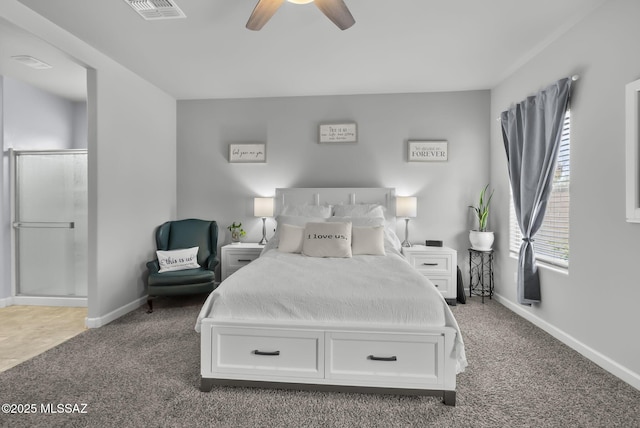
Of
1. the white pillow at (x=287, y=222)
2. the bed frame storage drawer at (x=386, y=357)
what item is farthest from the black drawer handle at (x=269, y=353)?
the white pillow at (x=287, y=222)

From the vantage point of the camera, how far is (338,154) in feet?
15.2

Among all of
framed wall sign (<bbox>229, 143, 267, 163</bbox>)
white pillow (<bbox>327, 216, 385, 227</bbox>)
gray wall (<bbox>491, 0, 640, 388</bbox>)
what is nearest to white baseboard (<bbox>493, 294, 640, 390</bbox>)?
gray wall (<bbox>491, 0, 640, 388</bbox>)

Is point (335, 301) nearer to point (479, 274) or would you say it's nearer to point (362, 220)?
point (362, 220)

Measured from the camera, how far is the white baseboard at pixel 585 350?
89.0 inches

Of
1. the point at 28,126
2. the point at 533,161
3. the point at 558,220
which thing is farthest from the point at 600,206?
the point at 28,126

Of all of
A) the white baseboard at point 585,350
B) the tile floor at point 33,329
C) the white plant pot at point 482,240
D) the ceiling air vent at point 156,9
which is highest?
the ceiling air vent at point 156,9

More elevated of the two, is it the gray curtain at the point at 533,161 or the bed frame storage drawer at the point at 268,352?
the gray curtain at the point at 533,161

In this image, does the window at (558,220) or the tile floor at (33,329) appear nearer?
the tile floor at (33,329)

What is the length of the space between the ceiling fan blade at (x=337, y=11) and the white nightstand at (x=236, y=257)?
2771mm

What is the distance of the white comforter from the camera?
2.10m

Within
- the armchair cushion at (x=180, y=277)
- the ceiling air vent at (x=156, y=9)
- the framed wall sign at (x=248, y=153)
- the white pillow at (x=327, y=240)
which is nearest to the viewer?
the ceiling air vent at (x=156, y=9)

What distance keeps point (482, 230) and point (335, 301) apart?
2864 millimetres

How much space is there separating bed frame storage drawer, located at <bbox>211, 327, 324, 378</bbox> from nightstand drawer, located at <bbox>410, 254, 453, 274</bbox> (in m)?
2.30

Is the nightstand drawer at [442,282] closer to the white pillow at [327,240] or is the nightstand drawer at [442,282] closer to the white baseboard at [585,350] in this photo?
the white baseboard at [585,350]
